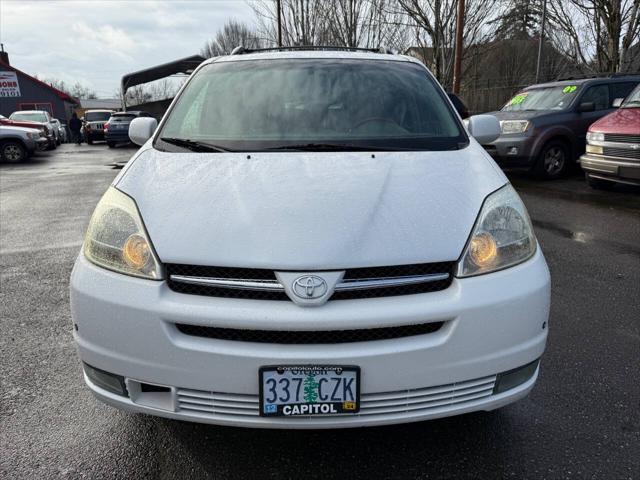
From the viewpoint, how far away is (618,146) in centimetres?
684

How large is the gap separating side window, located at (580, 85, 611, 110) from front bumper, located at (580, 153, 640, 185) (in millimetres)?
2271

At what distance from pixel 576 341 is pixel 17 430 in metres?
2.89

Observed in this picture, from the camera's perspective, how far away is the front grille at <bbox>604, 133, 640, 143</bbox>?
6613 mm

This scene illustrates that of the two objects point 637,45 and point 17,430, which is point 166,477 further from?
point 637,45

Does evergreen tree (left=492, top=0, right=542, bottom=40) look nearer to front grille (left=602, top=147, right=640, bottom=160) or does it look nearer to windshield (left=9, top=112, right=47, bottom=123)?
front grille (left=602, top=147, right=640, bottom=160)

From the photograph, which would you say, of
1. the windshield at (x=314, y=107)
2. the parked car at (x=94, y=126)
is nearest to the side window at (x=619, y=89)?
the windshield at (x=314, y=107)

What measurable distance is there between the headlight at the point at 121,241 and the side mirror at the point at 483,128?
→ 6.63ft

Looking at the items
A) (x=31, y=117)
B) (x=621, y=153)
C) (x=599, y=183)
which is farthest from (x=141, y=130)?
(x=31, y=117)

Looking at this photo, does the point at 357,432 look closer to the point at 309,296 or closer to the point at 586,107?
the point at 309,296

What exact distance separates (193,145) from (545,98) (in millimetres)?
8862

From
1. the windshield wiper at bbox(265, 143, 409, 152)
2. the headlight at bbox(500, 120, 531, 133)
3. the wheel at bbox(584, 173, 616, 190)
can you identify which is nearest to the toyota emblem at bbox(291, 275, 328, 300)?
the windshield wiper at bbox(265, 143, 409, 152)

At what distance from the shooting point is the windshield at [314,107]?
248cm

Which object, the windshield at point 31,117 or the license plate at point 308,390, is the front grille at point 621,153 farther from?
the windshield at point 31,117

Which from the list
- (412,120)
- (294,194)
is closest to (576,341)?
(412,120)
